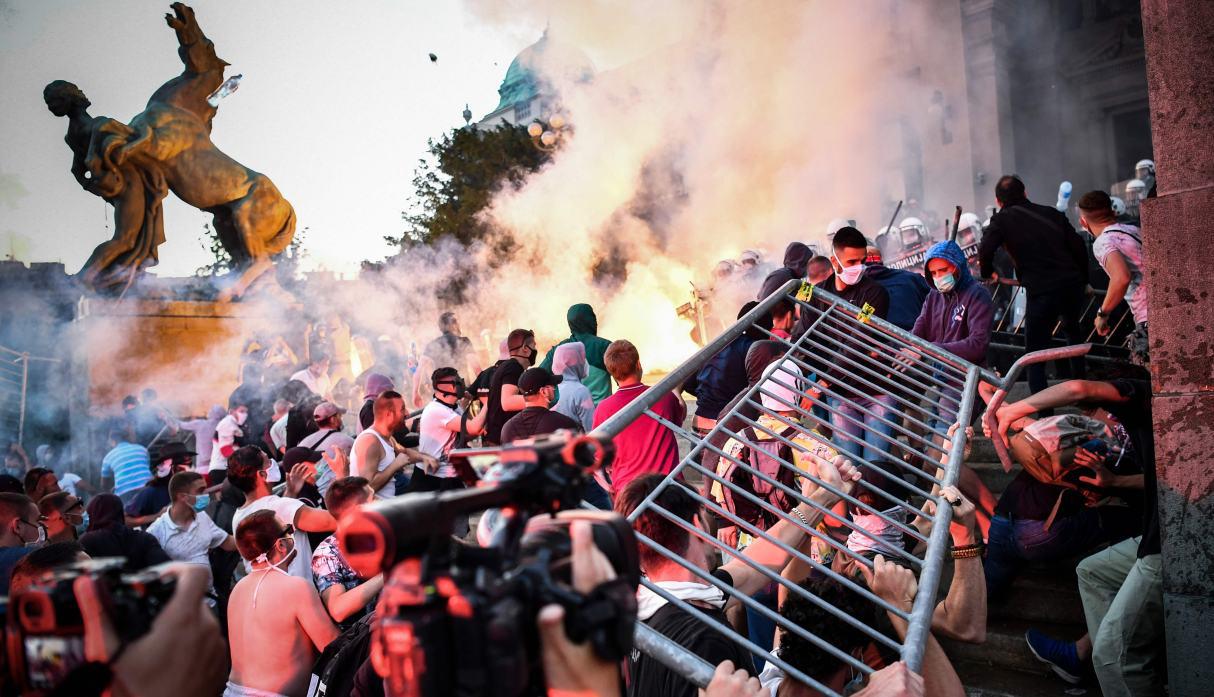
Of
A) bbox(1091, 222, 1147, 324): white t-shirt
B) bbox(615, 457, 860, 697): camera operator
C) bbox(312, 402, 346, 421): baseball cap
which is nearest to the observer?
bbox(615, 457, 860, 697): camera operator

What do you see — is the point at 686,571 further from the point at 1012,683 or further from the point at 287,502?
the point at 287,502

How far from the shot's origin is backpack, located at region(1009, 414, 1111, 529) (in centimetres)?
396

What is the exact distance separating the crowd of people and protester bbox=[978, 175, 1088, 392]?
2 centimetres

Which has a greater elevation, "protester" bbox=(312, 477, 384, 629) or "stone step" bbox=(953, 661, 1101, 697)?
"protester" bbox=(312, 477, 384, 629)

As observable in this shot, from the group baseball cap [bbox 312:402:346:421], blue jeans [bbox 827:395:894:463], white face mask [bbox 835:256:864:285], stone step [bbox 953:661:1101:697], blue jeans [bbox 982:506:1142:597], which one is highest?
white face mask [bbox 835:256:864:285]

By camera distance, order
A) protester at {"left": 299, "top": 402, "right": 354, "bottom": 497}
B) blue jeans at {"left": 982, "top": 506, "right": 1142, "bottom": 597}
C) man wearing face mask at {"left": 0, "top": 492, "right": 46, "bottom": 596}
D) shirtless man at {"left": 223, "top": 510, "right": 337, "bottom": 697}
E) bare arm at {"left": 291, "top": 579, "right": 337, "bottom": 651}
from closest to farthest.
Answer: shirtless man at {"left": 223, "top": 510, "right": 337, "bottom": 697}
bare arm at {"left": 291, "top": 579, "right": 337, "bottom": 651}
blue jeans at {"left": 982, "top": 506, "right": 1142, "bottom": 597}
man wearing face mask at {"left": 0, "top": 492, "right": 46, "bottom": 596}
protester at {"left": 299, "top": 402, "right": 354, "bottom": 497}

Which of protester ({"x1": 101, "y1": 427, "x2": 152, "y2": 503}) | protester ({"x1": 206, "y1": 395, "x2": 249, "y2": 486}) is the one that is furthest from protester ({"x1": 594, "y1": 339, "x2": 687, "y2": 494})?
protester ({"x1": 101, "y1": 427, "x2": 152, "y2": 503})

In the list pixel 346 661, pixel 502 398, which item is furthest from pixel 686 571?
pixel 502 398

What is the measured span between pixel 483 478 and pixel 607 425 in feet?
3.55

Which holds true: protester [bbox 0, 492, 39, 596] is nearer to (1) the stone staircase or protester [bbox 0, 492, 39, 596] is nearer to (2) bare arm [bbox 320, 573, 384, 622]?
(2) bare arm [bbox 320, 573, 384, 622]

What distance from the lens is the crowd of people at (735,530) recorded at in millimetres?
2535

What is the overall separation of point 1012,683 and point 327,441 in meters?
4.98

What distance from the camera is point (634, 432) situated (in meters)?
5.19

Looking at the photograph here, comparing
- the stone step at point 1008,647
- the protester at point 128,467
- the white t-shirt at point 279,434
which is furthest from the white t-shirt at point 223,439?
the stone step at point 1008,647
